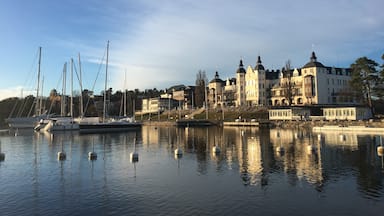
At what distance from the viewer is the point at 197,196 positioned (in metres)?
20.3

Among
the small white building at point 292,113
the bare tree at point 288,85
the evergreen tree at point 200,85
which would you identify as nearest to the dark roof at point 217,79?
the evergreen tree at point 200,85

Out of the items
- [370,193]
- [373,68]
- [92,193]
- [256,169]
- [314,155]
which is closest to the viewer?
[370,193]

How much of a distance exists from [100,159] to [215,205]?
2159 cm

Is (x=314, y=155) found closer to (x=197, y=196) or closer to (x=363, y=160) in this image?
(x=363, y=160)

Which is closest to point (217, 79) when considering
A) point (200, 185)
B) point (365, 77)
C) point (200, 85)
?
point (200, 85)

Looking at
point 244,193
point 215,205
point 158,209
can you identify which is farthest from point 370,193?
point 158,209

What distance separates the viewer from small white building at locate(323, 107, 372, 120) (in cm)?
8362

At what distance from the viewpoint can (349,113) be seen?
84125 millimetres

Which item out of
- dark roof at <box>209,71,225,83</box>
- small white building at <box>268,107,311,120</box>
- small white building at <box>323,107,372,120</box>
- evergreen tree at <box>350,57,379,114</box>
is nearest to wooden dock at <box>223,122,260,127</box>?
small white building at <box>268,107,311,120</box>

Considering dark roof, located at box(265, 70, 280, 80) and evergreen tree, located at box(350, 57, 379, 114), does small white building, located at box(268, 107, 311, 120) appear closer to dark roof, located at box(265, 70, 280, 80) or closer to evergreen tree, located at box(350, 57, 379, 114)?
evergreen tree, located at box(350, 57, 379, 114)

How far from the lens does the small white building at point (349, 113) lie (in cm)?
8362

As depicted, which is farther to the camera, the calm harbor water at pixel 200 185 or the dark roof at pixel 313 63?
the dark roof at pixel 313 63

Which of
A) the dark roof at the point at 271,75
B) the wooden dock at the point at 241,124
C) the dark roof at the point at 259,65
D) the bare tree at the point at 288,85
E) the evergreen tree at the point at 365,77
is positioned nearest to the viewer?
the evergreen tree at the point at 365,77

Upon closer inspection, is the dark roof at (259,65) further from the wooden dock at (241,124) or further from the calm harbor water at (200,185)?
the calm harbor water at (200,185)
